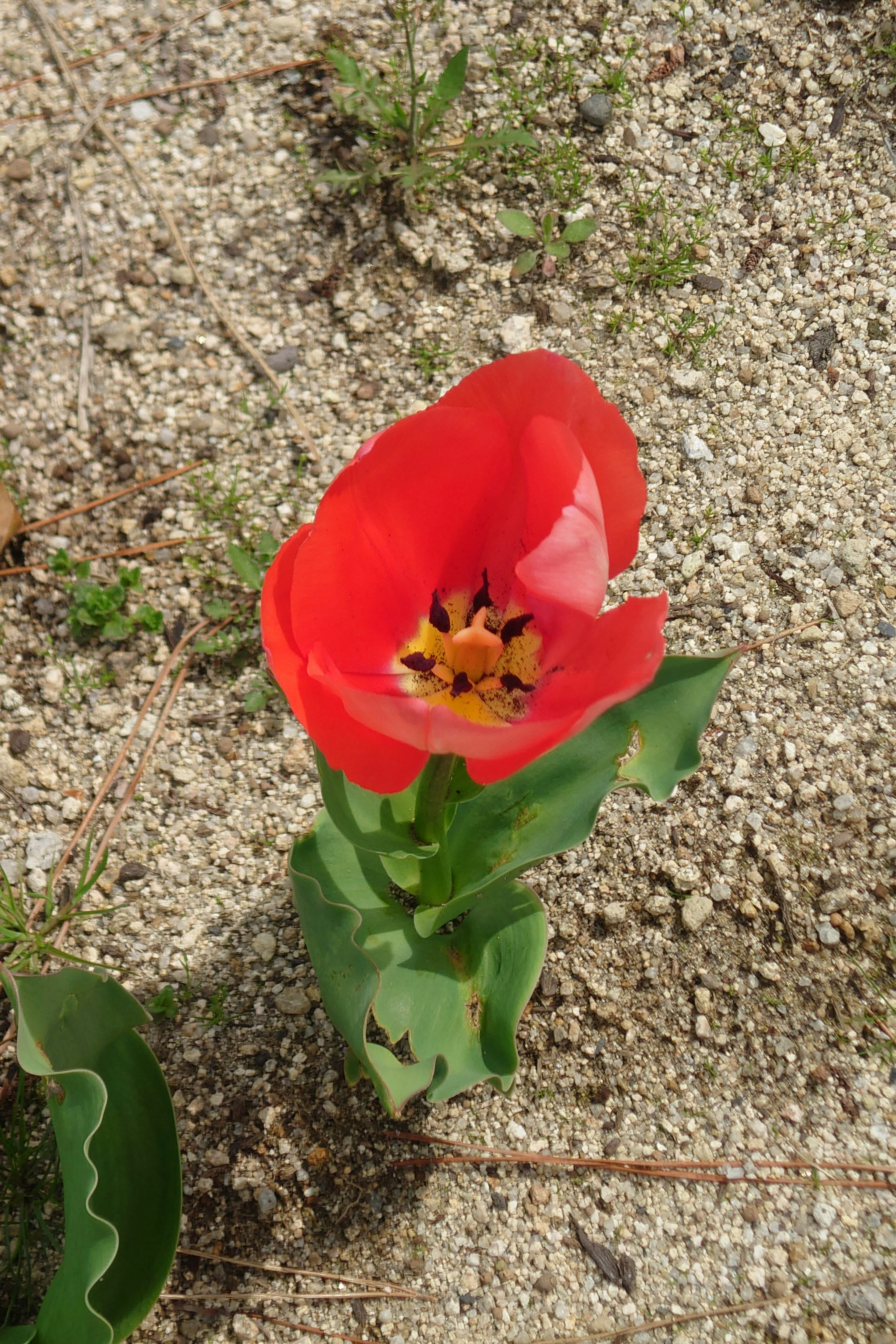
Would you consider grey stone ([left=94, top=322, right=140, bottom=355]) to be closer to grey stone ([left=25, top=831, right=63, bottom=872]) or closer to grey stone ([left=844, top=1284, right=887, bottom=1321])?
grey stone ([left=25, top=831, right=63, bottom=872])

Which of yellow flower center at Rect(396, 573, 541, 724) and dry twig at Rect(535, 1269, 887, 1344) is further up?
yellow flower center at Rect(396, 573, 541, 724)

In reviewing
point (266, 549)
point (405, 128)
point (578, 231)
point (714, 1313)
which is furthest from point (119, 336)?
point (714, 1313)

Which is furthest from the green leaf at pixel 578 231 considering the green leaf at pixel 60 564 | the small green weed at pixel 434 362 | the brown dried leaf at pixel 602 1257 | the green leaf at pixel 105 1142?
the brown dried leaf at pixel 602 1257

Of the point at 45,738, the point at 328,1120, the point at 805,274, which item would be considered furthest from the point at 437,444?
the point at 805,274

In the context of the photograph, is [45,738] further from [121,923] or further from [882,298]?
[882,298]

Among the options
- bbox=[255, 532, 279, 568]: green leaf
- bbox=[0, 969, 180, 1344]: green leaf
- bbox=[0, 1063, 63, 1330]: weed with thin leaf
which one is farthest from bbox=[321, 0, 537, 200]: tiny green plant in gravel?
bbox=[0, 1063, 63, 1330]: weed with thin leaf
